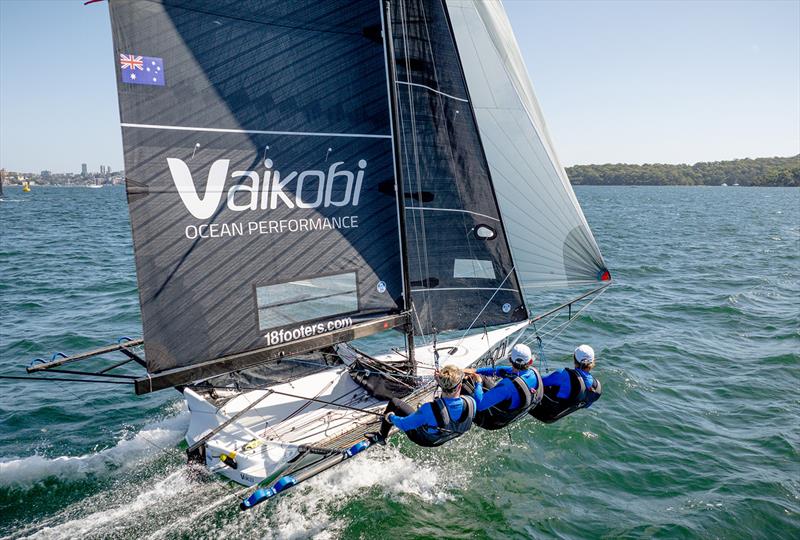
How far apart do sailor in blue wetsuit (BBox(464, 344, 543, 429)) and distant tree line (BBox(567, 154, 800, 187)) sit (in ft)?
470

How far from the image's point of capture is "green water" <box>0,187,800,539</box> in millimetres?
6336

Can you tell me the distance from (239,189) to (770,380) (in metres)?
10.1

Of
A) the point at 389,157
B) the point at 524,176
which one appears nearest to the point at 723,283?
the point at 524,176

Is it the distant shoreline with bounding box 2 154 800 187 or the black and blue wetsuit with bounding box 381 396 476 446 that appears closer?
the black and blue wetsuit with bounding box 381 396 476 446

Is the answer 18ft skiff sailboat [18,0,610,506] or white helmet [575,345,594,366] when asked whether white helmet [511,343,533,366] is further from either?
18ft skiff sailboat [18,0,610,506]

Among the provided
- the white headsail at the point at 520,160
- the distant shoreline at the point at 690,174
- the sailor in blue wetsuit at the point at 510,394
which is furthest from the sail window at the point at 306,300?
the distant shoreline at the point at 690,174

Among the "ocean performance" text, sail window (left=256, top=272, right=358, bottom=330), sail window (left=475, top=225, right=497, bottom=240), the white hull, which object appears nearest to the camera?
the "ocean performance" text

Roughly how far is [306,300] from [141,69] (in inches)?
113

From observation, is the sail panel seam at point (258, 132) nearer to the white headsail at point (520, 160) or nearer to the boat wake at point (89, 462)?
the white headsail at point (520, 160)

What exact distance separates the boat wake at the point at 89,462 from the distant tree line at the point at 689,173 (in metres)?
145

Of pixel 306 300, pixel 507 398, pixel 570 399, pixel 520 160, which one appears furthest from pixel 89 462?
pixel 520 160

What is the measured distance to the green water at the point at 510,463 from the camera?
6.34 metres

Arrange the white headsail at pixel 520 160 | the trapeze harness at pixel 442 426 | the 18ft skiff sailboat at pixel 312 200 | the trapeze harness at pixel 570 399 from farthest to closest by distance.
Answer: the white headsail at pixel 520 160 < the trapeze harness at pixel 570 399 < the trapeze harness at pixel 442 426 < the 18ft skiff sailboat at pixel 312 200

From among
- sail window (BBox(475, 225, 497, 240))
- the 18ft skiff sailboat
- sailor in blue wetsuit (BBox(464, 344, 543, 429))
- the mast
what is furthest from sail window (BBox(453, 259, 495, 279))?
sailor in blue wetsuit (BBox(464, 344, 543, 429))
